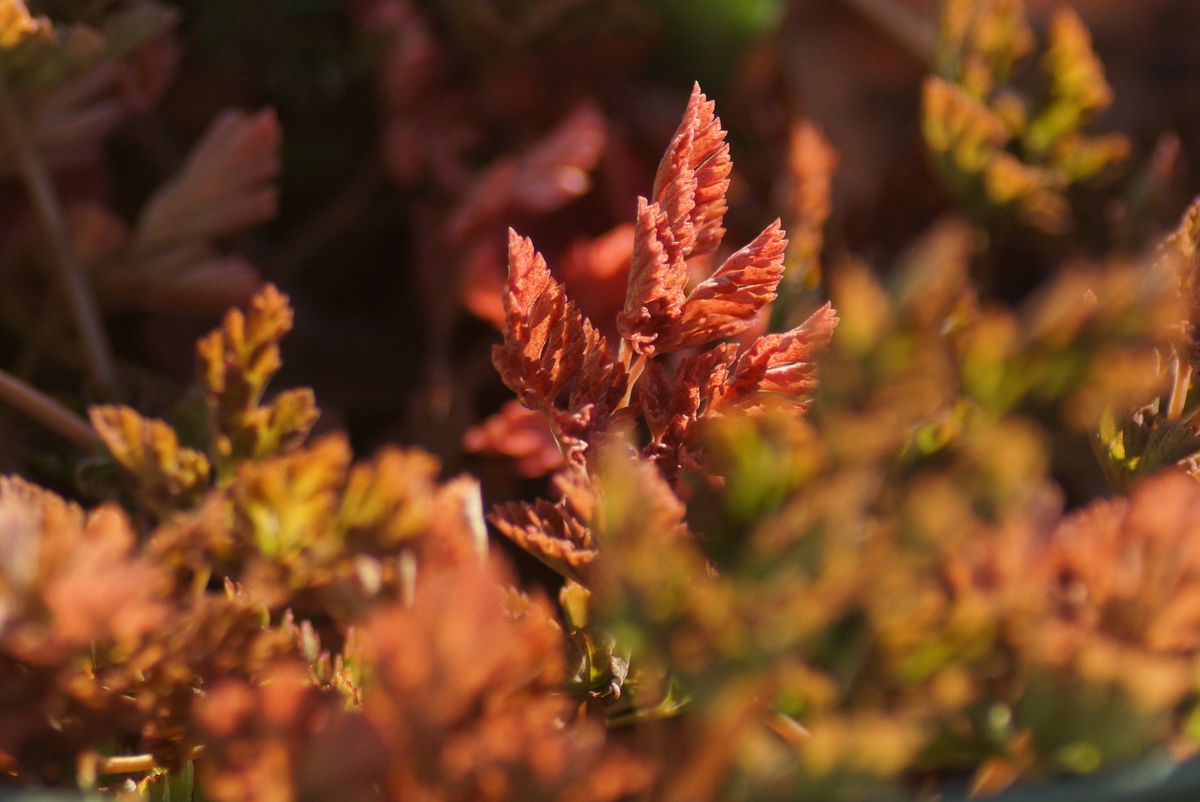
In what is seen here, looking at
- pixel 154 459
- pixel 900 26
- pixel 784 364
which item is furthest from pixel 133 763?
pixel 900 26

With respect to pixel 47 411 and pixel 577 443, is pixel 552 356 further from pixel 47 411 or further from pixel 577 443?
pixel 47 411

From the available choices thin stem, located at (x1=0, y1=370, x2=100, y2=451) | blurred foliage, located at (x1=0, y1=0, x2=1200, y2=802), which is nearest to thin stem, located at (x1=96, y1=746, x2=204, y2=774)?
blurred foliage, located at (x1=0, y1=0, x2=1200, y2=802)

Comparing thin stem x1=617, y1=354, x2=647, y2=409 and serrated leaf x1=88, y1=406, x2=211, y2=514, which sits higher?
thin stem x1=617, y1=354, x2=647, y2=409

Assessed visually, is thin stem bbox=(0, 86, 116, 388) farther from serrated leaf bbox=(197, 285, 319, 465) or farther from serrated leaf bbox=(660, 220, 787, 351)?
serrated leaf bbox=(660, 220, 787, 351)

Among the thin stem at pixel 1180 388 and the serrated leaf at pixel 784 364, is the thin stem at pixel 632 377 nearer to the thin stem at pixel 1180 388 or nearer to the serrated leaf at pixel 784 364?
the serrated leaf at pixel 784 364

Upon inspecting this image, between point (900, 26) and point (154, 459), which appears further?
point (900, 26)

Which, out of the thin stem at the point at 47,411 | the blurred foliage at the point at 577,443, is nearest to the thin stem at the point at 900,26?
the blurred foliage at the point at 577,443
